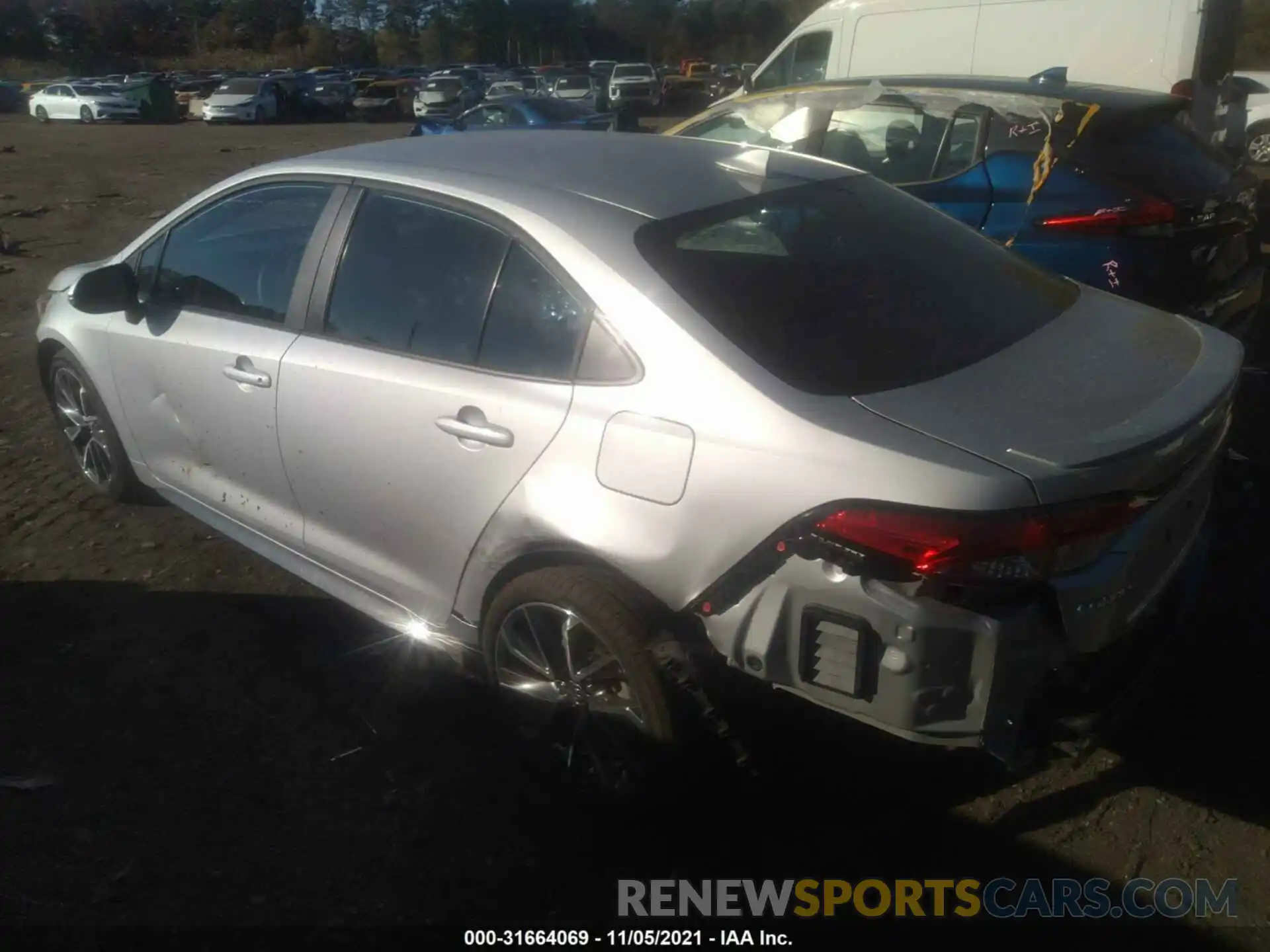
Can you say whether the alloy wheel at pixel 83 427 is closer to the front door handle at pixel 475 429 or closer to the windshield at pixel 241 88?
the front door handle at pixel 475 429

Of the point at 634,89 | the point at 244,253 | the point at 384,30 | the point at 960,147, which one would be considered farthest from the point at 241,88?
the point at 384,30

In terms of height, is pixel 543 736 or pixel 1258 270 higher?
pixel 1258 270

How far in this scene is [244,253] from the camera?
3850 millimetres

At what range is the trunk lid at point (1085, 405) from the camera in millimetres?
2266

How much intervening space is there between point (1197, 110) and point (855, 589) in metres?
8.19

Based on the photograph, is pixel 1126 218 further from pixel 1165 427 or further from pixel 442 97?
pixel 442 97

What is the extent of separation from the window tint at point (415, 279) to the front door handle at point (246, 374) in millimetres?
297

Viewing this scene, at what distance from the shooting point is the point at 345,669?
12.0 feet

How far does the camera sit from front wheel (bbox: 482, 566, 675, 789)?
103 inches

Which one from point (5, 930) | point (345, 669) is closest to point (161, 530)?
point (345, 669)

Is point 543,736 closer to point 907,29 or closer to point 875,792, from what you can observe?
point 875,792

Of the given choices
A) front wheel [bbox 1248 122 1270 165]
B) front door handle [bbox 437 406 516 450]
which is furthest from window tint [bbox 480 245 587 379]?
front wheel [bbox 1248 122 1270 165]

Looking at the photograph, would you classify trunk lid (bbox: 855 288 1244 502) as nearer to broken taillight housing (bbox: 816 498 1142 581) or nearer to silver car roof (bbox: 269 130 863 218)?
broken taillight housing (bbox: 816 498 1142 581)

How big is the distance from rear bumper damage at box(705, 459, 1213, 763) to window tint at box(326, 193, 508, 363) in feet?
3.80
